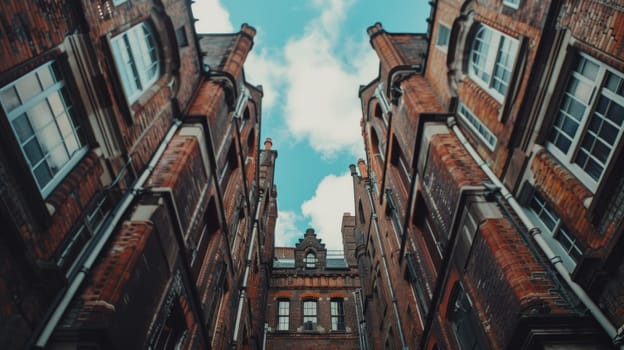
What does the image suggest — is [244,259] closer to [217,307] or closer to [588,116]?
[217,307]

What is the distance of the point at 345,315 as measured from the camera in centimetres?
2542

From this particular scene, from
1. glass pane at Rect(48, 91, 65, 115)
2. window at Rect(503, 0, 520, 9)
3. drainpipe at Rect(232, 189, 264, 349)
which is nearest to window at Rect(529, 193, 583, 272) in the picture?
window at Rect(503, 0, 520, 9)

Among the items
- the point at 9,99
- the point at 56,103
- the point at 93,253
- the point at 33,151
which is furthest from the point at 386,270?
the point at 9,99

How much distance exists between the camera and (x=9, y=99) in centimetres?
637

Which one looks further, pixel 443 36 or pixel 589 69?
pixel 443 36

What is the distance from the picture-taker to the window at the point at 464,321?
30.1 ft

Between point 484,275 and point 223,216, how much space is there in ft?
29.5

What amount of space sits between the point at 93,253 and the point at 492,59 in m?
10.7

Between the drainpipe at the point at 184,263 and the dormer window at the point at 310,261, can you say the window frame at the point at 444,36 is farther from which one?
the dormer window at the point at 310,261

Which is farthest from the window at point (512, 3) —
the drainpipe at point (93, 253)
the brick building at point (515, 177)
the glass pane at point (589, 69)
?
the drainpipe at point (93, 253)

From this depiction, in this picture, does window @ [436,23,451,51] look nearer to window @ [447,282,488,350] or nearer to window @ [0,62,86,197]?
window @ [447,282,488,350]

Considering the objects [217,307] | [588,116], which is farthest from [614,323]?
[217,307]

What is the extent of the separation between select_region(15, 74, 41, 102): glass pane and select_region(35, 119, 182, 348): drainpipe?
2673 millimetres

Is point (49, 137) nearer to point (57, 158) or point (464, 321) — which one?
point (57, 158)
